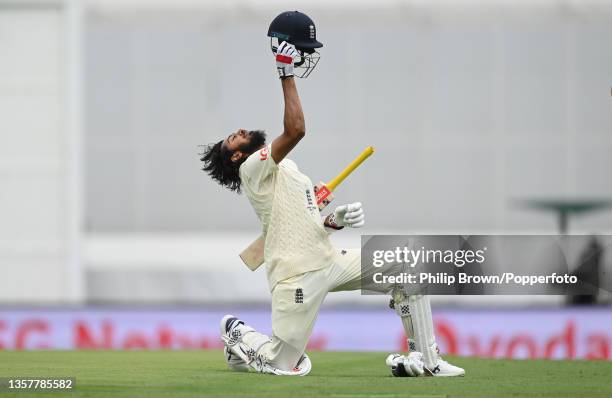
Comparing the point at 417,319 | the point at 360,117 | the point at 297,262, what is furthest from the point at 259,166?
the point at 360,117

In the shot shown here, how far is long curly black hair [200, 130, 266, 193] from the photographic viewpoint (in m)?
8.76

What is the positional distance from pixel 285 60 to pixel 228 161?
0.89 metres

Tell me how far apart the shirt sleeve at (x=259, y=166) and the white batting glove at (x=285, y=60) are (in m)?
0.45

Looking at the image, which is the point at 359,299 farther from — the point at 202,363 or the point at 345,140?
the point at 202,363

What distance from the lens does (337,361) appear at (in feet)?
33.3

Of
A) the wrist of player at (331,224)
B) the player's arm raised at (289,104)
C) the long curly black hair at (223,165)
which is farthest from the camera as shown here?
the long curly black hair at (223,165)

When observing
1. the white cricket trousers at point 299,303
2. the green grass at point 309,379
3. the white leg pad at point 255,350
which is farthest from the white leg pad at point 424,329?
the white leg pad at point 255,350

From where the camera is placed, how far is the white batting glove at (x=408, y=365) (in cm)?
830

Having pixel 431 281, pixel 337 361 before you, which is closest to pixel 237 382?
pixel 431 281

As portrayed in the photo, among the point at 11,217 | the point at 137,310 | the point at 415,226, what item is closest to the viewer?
the point at 137,310

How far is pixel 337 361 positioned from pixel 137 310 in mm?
5292

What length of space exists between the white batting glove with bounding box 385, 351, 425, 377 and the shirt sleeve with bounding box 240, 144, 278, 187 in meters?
1.23

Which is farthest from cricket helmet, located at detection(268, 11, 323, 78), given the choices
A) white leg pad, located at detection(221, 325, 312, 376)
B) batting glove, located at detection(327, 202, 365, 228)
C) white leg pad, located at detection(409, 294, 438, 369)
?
white leg pad, located at detection(221, 325, 312, 376)

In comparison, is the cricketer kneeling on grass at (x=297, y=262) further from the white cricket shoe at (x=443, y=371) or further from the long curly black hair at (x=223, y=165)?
the long curly black hair at (x=223, y=165)
